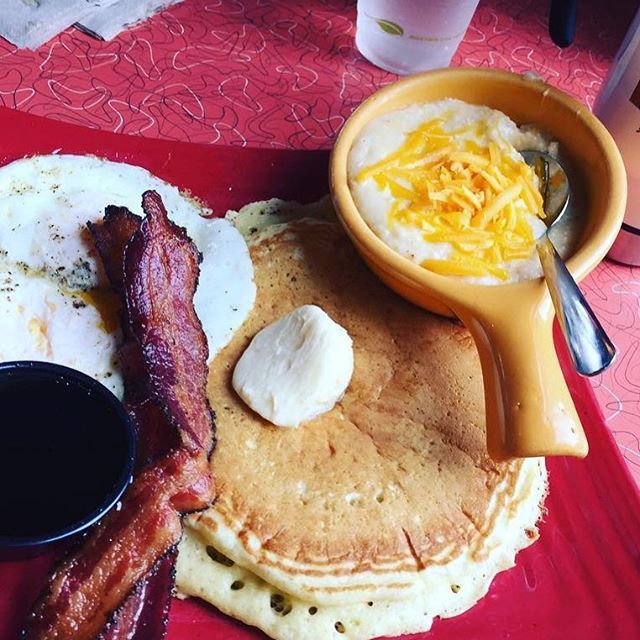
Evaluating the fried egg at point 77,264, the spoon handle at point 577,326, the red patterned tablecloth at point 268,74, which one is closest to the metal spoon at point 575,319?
the spoon handle at point 577,326

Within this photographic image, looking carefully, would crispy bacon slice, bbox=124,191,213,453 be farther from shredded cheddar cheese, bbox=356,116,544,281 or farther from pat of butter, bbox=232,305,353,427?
shredded cheddar cheese, bbox=356,116,544,281

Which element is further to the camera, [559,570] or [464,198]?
[464,198]

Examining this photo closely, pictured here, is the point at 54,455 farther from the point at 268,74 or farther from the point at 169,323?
the point at 268,74

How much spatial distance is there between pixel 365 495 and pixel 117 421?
495 mm

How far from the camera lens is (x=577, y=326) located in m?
1.46

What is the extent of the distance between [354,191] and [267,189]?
37 centimetres

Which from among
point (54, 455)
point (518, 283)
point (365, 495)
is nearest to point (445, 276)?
point (518, 283)

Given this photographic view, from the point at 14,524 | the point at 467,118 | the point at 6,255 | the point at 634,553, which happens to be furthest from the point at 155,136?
the point at 634,553

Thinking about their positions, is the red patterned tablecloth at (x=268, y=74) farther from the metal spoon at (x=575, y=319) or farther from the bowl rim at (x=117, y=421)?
the bowl rim at (x=117, y=421)

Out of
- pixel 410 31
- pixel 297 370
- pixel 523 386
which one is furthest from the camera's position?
pixel 410 31

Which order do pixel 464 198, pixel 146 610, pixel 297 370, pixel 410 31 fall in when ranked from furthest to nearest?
1. pixel 410 31
2. pixel 464 198
3. pixel 297 370
4. pixel 146 610

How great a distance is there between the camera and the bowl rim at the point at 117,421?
1.18 metres

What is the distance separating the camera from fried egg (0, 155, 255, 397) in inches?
63.0

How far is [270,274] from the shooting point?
179cm
